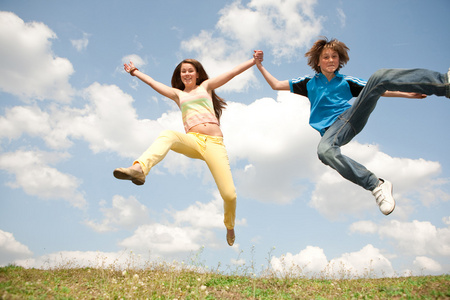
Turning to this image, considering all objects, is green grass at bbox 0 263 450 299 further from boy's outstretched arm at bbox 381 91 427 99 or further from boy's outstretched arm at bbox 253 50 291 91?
boy's outstretched arm at bbox 253 50 291 91

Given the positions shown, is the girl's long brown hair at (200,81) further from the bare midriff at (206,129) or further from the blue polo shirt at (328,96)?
the blue polo shirt at (328,96)

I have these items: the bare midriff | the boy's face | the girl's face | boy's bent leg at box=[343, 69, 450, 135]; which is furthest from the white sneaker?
the girl's face

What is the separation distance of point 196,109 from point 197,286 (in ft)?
10.7

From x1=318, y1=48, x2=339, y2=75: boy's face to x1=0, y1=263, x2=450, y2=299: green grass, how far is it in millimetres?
3939

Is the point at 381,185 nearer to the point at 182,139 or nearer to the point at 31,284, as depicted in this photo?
the point at 182,139

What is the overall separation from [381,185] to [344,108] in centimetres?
152

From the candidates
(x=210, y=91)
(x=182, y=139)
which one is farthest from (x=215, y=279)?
(x=210, y=91)

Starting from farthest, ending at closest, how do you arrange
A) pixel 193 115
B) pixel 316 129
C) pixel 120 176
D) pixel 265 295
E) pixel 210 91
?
pixel 210 91 → pixel 193 115 → pixel 316 129 → pixel 265 295 → pixel 120 176

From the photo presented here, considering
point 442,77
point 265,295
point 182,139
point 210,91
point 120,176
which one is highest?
point 210,91

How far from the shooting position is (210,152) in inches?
269

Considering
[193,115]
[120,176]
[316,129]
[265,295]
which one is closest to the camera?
[120,176]

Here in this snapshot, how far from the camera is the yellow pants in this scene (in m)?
6.02

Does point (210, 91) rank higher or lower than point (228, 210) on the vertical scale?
higher

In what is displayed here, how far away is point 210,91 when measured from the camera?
25.5 feet
